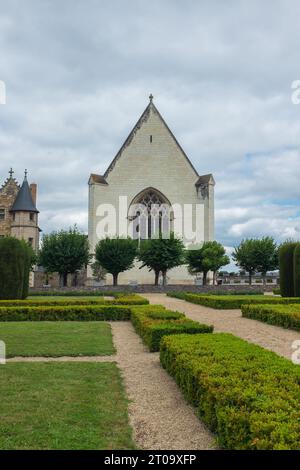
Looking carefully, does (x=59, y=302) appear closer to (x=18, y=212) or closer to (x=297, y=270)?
(x=297, y=270)

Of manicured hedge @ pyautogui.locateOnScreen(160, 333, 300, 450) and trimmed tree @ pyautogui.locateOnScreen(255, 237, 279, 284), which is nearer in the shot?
manicured hedge @ pyautogui.locateOnScreen(160, 333, 300, 450)

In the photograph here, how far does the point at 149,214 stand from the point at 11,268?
24.9m

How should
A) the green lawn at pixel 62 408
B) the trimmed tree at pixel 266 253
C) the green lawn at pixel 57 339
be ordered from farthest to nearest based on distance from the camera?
the trimmed tree at pixel 266 253 → the green lawn at pixel 57 339 → the green lawn at pixel 62 408

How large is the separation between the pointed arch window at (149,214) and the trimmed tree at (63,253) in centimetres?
739

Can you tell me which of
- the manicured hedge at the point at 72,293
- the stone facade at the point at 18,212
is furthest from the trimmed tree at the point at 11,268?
the stone facade at the point at 18,212

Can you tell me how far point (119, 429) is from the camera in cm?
518

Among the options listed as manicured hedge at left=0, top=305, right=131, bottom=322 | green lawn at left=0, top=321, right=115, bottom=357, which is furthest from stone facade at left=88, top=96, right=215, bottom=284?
green lawn at left=0, top=321, right=115, bottom=357

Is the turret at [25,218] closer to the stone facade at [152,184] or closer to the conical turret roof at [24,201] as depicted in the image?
the conical turret roof at [24,201]

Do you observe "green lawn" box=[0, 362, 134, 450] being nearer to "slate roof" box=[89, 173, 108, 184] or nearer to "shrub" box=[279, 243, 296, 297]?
"shrub" box=[279, 243, 296, 297]

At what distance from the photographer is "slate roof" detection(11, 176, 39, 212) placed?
46.5 meters

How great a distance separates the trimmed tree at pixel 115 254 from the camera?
122 ft

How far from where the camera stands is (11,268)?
20562mm

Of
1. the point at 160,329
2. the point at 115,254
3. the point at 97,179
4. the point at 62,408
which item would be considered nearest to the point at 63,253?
the point at 115,254

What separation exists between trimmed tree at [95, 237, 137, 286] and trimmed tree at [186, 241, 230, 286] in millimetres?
5074
